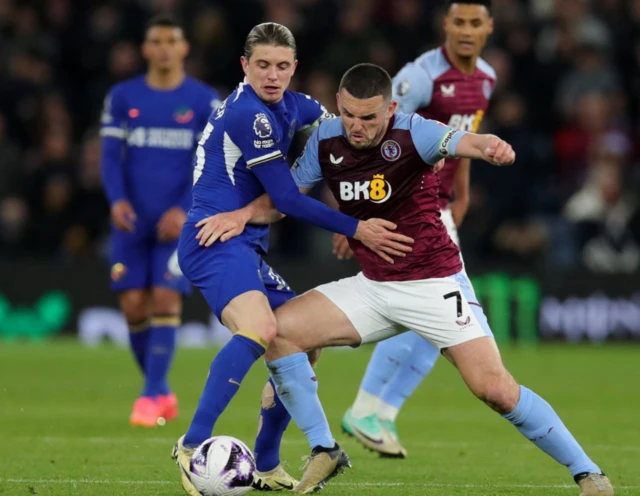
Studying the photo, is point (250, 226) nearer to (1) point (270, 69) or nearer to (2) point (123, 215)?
(1) point (270, 69)

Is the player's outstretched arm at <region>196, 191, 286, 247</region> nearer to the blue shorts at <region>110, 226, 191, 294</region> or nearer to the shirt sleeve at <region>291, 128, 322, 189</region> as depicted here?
the shirt sleeve at <region>291, 128, 322, 189</region>

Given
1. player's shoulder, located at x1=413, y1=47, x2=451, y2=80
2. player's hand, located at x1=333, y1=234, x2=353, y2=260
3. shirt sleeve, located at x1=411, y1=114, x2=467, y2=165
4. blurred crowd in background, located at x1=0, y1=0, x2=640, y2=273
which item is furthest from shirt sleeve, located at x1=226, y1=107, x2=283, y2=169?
blurred crowd in background, located at x1=0, y1=0, x2=640, y2=273

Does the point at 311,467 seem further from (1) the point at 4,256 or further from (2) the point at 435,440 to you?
(1) the point at 4,256

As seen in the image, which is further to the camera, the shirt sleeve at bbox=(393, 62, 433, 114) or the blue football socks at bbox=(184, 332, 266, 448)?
the shirt sleeve at bbox=(393, 62, 433, 114)

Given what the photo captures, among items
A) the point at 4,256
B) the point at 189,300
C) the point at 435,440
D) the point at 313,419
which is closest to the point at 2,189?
the point at 4,256

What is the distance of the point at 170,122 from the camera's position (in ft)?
32.1

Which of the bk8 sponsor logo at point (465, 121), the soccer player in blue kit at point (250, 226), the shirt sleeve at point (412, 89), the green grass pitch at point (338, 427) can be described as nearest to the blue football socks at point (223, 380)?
the soccer player in blue kit at point (250, 226)

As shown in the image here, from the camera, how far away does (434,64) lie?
28.0ft

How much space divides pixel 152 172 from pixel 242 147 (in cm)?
332

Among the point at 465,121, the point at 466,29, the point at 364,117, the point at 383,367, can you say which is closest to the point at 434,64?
the point at 466,29

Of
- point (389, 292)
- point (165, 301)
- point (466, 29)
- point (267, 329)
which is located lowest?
point (165, 301)

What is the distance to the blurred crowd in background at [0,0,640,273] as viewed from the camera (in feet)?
52.3

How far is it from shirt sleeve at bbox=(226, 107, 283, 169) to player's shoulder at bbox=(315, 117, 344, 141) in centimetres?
24

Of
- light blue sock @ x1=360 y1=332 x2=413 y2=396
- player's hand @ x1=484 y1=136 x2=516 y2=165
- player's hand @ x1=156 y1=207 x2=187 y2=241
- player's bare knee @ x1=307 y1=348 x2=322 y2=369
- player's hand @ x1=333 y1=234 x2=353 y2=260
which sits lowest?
light blue sock @ x1=360 y1=332 x2=413 y2=396
